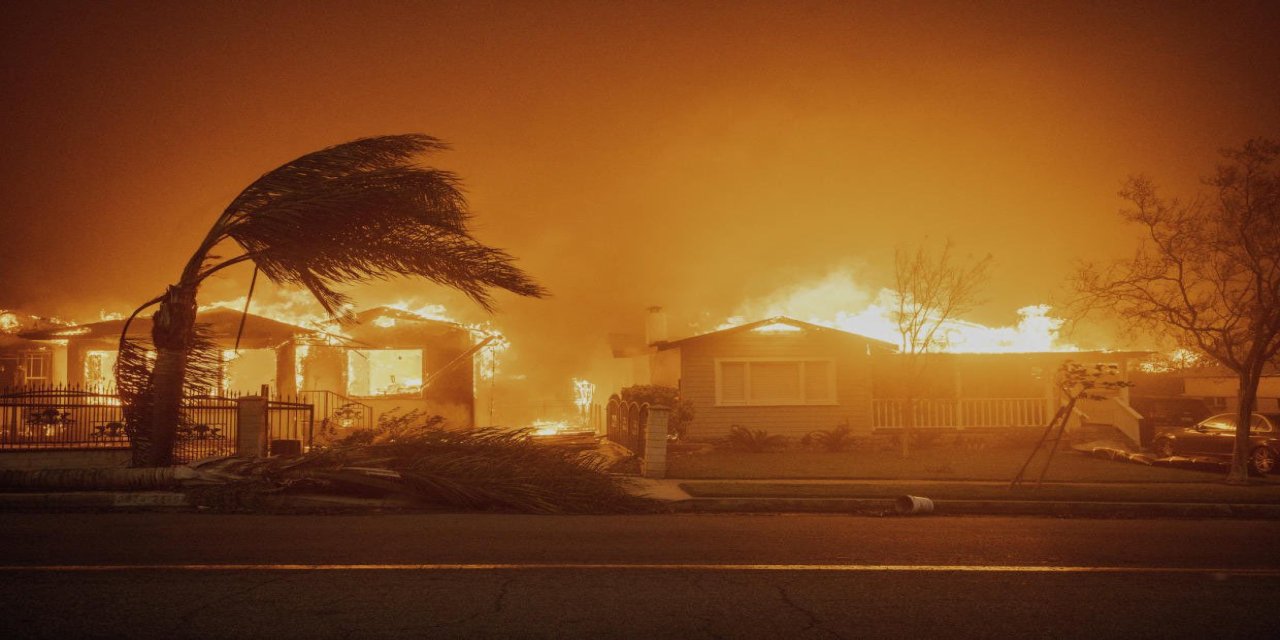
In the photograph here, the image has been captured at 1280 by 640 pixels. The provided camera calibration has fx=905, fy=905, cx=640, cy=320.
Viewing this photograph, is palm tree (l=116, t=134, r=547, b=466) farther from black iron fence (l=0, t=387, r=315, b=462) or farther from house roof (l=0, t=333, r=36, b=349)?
house roof (l=0, t=333, r=36, b=349)

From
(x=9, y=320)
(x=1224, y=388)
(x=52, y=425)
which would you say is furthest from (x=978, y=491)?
(x=9, y=320)

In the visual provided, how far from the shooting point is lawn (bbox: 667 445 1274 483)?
52.9 ft

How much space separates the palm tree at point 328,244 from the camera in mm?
11695

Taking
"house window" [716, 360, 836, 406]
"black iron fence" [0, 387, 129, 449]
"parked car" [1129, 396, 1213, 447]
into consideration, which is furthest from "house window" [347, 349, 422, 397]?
"parked car" [1129, 396, 1213, 447]

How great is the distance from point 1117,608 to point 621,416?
49.3 feet

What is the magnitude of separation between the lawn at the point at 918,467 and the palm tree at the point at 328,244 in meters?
5.73

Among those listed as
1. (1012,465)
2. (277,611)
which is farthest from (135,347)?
(1012,465)

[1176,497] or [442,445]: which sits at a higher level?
[442,445]

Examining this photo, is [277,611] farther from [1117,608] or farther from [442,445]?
[442,445]

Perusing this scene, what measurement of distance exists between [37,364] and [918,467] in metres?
24.7

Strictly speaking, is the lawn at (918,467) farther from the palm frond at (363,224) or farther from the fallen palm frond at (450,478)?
the palm frond at (363,224)

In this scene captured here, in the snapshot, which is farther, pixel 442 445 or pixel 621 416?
pixel 621 416

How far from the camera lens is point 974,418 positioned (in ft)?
83.4

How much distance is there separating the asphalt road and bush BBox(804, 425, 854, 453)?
14045mm
